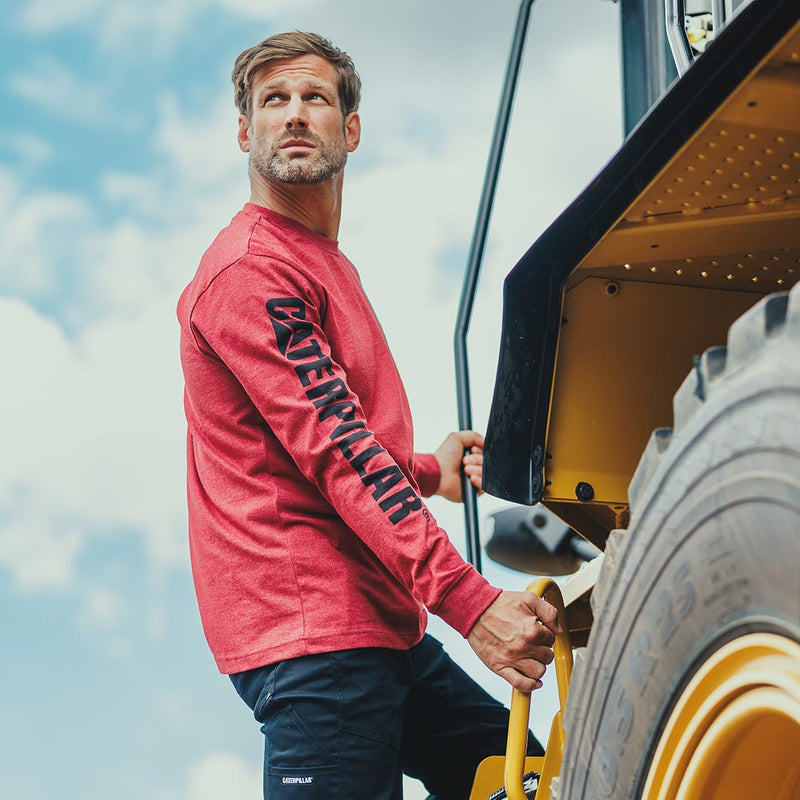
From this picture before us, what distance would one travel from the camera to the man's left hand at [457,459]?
2.69 meters

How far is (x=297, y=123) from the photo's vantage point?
7.78ft

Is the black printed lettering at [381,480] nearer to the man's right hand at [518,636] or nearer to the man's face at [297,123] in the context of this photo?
the man's right hand at [518,636]

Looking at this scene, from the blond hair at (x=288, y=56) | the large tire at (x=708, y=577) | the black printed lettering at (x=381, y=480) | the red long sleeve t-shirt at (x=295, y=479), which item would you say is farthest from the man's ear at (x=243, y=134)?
the large tire at (x=708, y=577)

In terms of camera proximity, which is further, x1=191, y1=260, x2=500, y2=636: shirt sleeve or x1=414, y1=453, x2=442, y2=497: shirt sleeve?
x1=414, y1=453, x2=442, y2=497: shirt sleeve

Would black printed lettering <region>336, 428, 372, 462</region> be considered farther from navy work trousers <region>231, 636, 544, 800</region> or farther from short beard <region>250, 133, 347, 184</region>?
short beard <region>250, 133, 347, 184</region>

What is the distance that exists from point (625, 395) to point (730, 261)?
0.86 feet

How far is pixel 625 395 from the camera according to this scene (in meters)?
1.80

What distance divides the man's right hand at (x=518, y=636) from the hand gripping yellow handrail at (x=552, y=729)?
36mm

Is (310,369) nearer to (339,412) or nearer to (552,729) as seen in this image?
(339,412)

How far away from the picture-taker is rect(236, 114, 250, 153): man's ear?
2.57 metres

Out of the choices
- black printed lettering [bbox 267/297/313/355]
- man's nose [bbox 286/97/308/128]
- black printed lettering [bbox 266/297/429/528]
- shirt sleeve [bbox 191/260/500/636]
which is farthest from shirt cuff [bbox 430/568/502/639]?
man's nose [bbox 286/97/308/128]

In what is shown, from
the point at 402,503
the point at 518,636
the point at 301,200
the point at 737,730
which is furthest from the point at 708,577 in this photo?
the point at 301,200

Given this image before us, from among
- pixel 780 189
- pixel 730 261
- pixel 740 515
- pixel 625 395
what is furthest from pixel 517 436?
pixel 740 515

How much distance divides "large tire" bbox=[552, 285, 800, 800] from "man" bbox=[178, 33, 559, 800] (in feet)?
1.37
